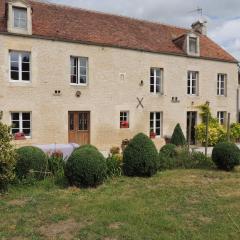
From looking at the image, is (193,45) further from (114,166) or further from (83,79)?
(114,166)

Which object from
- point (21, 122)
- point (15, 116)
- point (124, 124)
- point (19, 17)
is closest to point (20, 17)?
point (19, 17)

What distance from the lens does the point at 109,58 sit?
62.4 feet

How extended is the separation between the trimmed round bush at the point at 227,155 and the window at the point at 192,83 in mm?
10211

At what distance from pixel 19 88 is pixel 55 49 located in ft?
9.07

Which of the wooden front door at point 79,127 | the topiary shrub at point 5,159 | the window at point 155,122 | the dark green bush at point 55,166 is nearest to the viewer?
the topiary shrub at point 5,159

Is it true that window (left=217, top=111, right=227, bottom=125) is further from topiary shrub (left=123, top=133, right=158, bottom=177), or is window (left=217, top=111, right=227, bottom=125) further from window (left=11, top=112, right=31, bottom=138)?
topiary shrub (left=123, top=133, right=158, bottom=177)

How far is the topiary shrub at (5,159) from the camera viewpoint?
9094mm

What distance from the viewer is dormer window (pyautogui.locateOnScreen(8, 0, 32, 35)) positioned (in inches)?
637

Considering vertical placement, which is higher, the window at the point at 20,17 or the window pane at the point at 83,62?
the window at the point at 20,17

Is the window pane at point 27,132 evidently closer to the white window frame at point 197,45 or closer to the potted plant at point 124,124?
the potted plant at point 124,124

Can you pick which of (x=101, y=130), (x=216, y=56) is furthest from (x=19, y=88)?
(x=216, y=56)

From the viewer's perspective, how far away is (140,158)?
11.1m

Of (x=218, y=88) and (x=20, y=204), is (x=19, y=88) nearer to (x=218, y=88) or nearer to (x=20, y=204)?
(x=20, y=204)

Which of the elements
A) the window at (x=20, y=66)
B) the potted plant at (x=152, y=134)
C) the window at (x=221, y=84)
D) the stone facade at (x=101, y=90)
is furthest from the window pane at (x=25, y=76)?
the window at (x=221, y=84)
